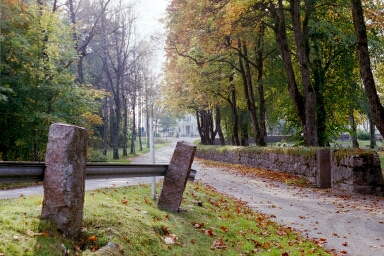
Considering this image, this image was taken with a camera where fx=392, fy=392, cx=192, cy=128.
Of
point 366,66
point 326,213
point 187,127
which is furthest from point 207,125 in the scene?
point 187,127

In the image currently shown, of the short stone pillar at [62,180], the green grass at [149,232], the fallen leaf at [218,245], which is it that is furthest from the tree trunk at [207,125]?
the short stone pillar at [62,180]

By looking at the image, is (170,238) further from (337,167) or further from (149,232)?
(337,167)

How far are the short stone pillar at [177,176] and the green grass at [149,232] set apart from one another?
0.65 feet

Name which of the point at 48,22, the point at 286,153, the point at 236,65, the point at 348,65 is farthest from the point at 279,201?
the point at 236,65

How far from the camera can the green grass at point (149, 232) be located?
11.2 feet

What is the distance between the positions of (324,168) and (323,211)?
473 centimetres

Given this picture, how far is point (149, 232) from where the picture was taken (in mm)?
4691

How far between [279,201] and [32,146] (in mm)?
9377

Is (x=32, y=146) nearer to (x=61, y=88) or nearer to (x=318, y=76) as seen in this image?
(x=61, y=88)

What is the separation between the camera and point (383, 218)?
27.6 ft

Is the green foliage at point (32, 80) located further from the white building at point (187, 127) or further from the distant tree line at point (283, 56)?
the white building at point (187, 127)

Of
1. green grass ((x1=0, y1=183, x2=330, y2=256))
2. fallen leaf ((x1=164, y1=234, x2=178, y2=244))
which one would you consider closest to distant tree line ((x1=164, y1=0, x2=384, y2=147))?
green grass ((x1=0, y1=183, x2=330, y2=256))

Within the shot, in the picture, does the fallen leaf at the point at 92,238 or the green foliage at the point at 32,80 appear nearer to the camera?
the fallen leaf at the point at 92,238

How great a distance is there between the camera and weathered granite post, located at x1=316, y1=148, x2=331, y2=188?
45.0ft
